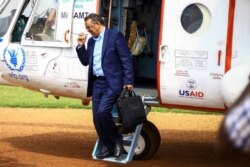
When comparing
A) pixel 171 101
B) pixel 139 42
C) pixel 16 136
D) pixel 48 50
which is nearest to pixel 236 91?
pixel 171 101

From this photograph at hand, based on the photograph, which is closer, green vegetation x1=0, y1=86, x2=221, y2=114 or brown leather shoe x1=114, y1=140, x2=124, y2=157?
brown leather shoe x1=114, y1=140, x2=124, y2=157

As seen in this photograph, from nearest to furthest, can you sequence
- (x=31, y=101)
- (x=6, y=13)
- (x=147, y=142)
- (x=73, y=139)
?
(x=147, y=142) → (x=6, y=13) → (x=73, y=139) → (x=31, y=101)

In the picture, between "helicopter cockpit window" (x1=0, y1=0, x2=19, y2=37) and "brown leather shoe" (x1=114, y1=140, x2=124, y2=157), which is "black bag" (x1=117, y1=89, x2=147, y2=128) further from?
"helicopter cockpit window" (x1=0, y1=0, x2=19, y2=37)

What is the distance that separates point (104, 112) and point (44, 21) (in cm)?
212

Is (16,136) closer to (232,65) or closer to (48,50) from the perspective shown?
(48,50)

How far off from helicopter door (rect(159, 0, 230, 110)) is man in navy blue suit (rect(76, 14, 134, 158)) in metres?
0.50

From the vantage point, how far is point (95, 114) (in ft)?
27.6

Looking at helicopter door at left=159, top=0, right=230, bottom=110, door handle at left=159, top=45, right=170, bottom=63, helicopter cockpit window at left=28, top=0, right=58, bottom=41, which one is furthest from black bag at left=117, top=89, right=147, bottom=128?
helicopter cockpit window at left=28, top=0, right=58, bottom=41

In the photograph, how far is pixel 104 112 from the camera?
832 cm

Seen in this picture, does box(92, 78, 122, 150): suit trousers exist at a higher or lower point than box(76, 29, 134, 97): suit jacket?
lower

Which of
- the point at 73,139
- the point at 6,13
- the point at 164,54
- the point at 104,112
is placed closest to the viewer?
the point at 104,112

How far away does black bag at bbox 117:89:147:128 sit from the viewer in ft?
26.8

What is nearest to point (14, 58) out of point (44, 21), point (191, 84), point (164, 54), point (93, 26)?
point (44, 21)

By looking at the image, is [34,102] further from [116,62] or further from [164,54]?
[164,54]
